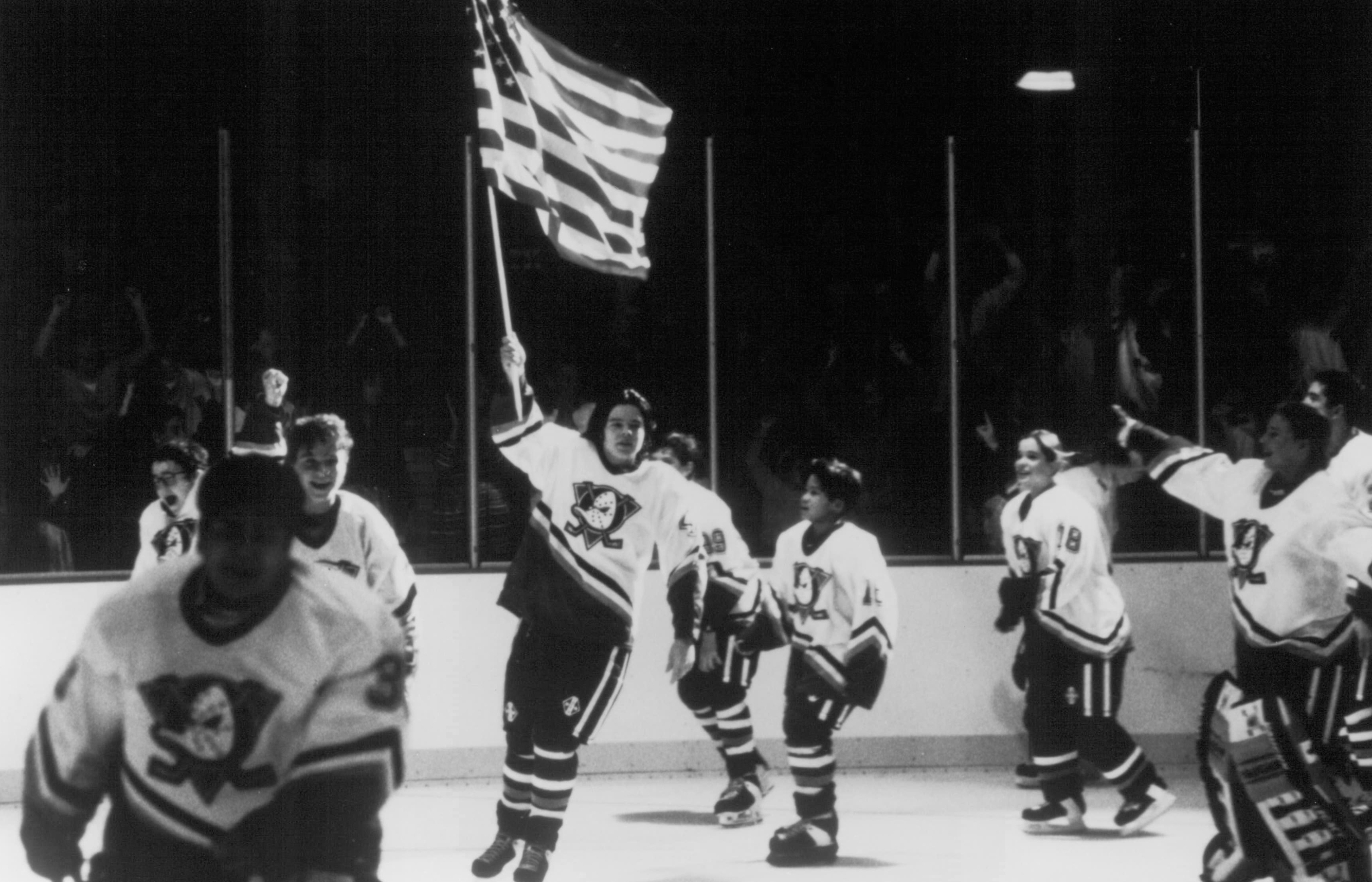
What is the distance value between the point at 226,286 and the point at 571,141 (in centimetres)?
240

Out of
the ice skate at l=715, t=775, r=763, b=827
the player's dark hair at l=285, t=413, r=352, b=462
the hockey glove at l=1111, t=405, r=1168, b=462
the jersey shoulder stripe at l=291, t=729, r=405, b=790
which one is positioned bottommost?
the ice skate at l=715, t=775, r=763, b=827

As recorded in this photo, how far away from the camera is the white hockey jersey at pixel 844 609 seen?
23.6ft

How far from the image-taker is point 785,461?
33.3 ft

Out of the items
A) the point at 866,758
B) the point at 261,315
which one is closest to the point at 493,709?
the point at 866,758

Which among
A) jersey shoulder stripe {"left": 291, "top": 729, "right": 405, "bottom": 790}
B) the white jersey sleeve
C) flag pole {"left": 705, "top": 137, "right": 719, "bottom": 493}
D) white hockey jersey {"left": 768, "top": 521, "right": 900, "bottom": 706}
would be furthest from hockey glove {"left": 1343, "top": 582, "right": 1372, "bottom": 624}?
flag pole {"left": 705, "top": 137, "right": 719, "bottom": 493}

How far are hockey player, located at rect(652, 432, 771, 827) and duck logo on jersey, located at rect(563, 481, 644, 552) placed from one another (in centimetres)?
156

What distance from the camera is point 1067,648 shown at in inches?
314

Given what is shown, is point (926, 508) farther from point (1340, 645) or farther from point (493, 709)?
point (1340, 645)

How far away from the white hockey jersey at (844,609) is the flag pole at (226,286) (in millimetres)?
2969

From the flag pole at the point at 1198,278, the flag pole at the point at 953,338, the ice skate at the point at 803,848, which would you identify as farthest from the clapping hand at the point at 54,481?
the flag pole at the point at 1198,278

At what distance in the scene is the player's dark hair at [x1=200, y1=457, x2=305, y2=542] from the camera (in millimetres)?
2926

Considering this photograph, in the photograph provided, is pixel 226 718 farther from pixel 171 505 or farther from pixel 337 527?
pixel 171 505

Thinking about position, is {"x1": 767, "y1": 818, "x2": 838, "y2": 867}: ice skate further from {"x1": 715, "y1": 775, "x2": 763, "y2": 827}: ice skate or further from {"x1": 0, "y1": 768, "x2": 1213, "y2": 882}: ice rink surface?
{"x1": 715, "y1": 775, "x2": 763, "y2": 827}: ice skate

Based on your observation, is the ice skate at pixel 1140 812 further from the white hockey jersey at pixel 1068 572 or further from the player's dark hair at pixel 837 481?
the player's dark hair at pixel 837 481
